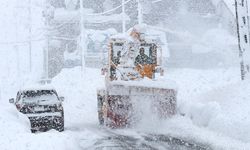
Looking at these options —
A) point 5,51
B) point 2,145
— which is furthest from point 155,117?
point 5,51

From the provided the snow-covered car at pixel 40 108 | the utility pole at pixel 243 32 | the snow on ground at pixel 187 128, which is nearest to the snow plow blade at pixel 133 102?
the snow on ground at pixel 187 128

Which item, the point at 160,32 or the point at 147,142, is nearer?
the point at 147,142

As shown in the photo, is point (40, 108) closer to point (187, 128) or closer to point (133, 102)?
point (133, 102)

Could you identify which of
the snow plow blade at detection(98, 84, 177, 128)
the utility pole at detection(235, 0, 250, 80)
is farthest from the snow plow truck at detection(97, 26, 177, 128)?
the utility pole at detection(235, 0, 250, 80)

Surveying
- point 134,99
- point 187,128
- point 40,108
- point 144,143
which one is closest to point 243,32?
point 134,99

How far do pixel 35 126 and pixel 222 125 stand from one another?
5367mm

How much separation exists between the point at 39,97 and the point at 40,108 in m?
0.39

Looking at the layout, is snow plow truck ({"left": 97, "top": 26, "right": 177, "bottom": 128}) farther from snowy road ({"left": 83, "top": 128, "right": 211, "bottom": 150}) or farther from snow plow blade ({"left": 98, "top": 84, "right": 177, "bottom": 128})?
snowy road ({"left": 83, "top": 128, "right": 211, "bottom": 150})

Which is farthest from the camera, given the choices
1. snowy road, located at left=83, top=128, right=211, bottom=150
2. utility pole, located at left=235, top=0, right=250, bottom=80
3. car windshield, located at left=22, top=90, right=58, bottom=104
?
utility pole, located at left=235, top=0, right=250, bottom=80

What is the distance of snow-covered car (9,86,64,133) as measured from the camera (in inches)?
550

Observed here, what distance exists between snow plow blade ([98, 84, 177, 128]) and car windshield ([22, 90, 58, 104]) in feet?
5.72

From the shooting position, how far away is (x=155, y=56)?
17.3 metres

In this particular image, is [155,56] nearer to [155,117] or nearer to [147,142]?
[155,117]

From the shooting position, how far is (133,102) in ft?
48.5
